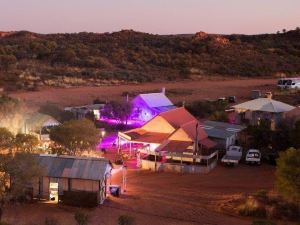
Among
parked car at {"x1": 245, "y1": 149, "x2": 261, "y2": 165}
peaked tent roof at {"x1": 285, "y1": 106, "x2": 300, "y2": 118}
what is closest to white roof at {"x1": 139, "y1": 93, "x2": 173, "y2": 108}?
peaked tent roof at {"x1": 285, "y1": 106, "x2": 300, "y2": 118}

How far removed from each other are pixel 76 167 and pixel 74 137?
4.10 meters

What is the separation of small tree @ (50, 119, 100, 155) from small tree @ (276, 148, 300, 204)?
8804mm

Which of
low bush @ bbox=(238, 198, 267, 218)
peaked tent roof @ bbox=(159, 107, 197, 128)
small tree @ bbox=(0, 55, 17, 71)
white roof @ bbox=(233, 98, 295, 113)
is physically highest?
small tree @ bbox=(0, 55, 17, 71)

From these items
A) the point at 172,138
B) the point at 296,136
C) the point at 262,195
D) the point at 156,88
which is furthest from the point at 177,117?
the point at 156,88

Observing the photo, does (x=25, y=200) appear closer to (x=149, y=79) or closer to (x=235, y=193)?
(x=235, y=193)

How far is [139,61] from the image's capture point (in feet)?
238

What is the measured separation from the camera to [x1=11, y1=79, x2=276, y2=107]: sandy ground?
43.7 meters

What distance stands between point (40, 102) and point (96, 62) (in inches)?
1085

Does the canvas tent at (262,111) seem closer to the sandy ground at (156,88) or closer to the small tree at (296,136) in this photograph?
the small tree at (296,136)

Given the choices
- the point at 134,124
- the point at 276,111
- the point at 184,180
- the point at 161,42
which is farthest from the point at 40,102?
the point at 161,42

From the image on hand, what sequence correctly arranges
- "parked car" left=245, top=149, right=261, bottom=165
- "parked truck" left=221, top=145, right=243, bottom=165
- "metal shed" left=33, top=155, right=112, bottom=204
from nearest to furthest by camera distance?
"metal shed" left=33, top=155, right=112, bottom=204, "parked truck" left=221, top=145, right=243, bottom=165, "parked car" left=245, top=149, right=261, bottom=165

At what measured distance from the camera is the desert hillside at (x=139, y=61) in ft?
186

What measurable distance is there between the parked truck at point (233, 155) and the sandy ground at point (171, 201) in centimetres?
59

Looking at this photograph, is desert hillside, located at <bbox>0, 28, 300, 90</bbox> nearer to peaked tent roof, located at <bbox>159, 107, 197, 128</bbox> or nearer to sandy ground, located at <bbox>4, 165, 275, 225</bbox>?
peaked tent roof, located at <bbox>159, 107, 197, 128</bbox>
